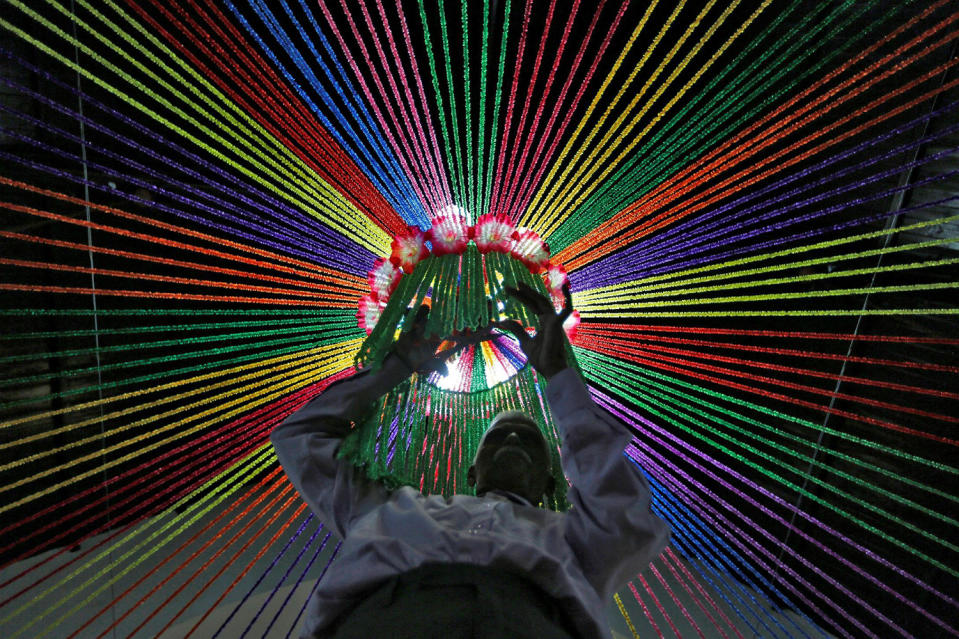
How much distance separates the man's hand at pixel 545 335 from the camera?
4.74 feet

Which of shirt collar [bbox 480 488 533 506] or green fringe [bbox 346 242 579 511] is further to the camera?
green fringe [bbox 346 242 579 511]

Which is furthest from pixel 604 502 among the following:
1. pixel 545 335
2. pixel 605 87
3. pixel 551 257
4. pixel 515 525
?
pixel 605 87

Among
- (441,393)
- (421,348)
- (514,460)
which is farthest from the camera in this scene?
(441,393)

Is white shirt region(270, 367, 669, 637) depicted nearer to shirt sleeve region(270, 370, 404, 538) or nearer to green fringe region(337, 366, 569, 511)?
shirt sleeve region(270, 370, 404, 538)

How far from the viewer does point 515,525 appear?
1239 mm

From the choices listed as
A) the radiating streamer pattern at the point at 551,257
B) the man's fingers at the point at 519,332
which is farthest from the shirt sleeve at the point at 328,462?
the man's fingers at the point at 519,332

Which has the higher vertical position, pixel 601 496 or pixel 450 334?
pixel 450 334

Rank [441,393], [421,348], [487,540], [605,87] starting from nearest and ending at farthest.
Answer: [487,540] → [421,348] → [605,87] → [441,393]

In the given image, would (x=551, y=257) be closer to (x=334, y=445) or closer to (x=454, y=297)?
(x=454, y=297)

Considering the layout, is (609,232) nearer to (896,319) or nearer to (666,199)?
(666,199)

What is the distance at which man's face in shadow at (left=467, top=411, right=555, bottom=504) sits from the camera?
59.7 inches

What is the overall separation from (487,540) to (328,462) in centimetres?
48

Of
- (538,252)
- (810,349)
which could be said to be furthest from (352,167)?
(810,349)

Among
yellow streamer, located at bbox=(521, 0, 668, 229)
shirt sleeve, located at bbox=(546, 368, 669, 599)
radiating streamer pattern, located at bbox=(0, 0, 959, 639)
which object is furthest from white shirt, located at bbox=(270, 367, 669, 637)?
yellow streamer, located at bbox=(521, 0, 668, 229)
